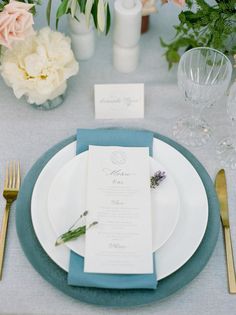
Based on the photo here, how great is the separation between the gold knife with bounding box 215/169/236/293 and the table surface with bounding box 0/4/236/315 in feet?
0.04

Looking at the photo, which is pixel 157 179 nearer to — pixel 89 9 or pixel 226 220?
pixel 226 220

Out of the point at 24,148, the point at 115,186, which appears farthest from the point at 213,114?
the point at 24,148

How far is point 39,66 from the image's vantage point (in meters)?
0.83

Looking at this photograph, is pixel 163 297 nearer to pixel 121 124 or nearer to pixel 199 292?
pixel 199 292

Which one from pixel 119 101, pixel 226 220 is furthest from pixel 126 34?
pixel 226 220

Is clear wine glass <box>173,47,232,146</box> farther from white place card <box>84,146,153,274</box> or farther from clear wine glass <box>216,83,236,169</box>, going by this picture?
white place card <box>84,146,153,274</box>

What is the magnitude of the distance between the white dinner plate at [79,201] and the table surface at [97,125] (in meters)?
0.09

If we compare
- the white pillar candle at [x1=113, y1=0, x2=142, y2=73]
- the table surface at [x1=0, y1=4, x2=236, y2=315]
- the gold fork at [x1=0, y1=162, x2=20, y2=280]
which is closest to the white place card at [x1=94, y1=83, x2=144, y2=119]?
the table surface at [x1=0, y1=4, x2=236, y2=315]

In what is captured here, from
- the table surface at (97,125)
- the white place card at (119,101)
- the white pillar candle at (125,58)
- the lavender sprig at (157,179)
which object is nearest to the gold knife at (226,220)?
the table surface at (97,125)

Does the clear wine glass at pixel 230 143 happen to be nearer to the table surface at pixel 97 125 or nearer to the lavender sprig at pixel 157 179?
the table surface at pixel 97 125

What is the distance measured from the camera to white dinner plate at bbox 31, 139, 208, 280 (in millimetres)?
663

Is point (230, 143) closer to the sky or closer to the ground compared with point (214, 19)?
closer to the ground

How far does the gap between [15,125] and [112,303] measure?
18.1 inches

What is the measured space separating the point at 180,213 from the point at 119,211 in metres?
0.11
